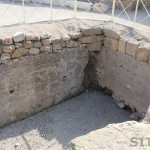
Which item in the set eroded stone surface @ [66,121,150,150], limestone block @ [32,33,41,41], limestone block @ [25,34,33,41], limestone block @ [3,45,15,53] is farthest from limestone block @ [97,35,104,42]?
eroded stone surface @ [66,121,150,150]

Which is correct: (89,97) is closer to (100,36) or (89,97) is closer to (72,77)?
(72,77)

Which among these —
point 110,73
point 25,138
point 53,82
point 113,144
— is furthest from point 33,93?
point 113,144

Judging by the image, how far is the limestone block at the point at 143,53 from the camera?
232 inches

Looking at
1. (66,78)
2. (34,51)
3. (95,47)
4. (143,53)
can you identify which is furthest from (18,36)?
(143,53)

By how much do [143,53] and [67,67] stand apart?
1.91 meters

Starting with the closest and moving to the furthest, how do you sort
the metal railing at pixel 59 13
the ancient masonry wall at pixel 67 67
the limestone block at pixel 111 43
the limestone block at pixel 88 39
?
the ancient masonry wall at pixel 67 67
the limestone block at pixel 111 43
the limestone block at pixel 88 39
the metal railing at pixel 59 13

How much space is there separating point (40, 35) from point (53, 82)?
126 centimetres

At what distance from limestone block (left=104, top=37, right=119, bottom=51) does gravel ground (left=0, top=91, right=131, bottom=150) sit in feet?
4.55

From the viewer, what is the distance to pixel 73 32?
21.6 feet

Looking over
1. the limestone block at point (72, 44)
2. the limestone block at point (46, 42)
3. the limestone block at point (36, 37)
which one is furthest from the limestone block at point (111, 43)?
the limestone block at point (36, 37)

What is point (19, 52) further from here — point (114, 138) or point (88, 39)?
point (114, 138)

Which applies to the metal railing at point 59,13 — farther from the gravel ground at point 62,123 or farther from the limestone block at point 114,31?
the gravel ground at point 62,123

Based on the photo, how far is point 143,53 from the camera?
5973 mm

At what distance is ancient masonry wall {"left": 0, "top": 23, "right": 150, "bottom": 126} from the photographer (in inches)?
235
